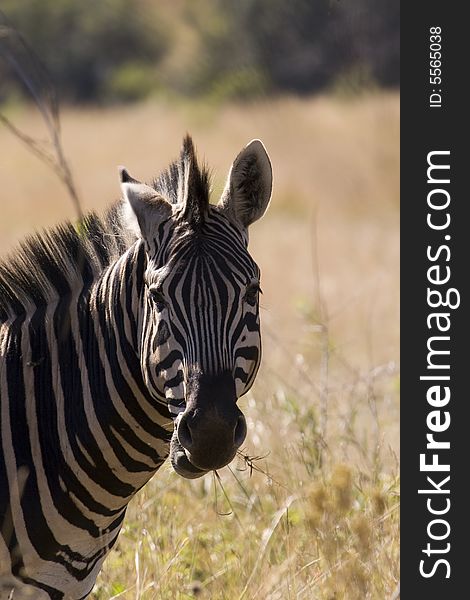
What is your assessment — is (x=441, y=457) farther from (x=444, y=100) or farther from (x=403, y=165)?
(x=444, y=100)

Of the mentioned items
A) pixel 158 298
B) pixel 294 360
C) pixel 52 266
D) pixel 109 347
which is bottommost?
pixel 109 347

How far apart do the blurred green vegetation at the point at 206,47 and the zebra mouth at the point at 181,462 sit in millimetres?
3334

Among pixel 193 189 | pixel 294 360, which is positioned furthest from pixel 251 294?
pixel 294 360

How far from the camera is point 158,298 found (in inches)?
141

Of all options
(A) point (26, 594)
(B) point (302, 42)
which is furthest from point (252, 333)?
(B) point (302, 42)

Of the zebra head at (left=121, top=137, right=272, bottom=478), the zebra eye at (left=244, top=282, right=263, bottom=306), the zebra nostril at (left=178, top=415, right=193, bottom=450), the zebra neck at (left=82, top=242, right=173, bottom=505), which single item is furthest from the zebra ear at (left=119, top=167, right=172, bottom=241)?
the zebra nostril at (left=178, top=415, right=193, bottom=450)

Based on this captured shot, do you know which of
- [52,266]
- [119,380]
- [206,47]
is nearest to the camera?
[119,380]

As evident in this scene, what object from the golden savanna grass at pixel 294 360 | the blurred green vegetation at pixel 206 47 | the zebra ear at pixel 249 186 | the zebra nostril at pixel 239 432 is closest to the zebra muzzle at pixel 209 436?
the zebra nostril at pixel 239 432

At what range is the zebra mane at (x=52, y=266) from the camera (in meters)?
3.94

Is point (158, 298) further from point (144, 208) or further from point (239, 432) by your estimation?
point (239, 432)

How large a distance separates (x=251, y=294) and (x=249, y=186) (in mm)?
454

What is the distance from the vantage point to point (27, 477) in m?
3.74

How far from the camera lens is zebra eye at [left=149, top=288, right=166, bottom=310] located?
11.7 ft

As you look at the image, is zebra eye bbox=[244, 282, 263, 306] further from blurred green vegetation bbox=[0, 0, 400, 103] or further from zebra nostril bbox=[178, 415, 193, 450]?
blurred green vegetation bbox=[0, 0, 400, 103]
